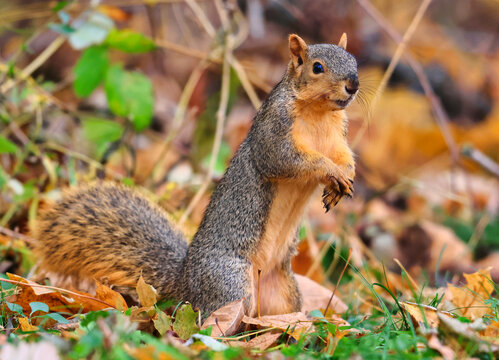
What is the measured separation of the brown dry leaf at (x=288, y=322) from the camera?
1853mm

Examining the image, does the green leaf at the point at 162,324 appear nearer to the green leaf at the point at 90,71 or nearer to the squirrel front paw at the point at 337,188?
the squirrel front paw at the point at 337,188

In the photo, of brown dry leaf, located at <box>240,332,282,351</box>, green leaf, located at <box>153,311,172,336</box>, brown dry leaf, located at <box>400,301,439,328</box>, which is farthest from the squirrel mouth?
green leaf, located at <box>153,311,172,336</box>

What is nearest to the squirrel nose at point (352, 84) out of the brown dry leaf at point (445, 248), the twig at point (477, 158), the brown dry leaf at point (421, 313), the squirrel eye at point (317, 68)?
the squirrel eye at point (317, 68)

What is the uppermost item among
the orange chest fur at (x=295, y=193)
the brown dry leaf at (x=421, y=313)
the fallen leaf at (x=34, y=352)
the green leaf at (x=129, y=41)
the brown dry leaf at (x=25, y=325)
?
the green leaf at (x=129, y=41)

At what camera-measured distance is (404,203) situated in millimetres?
4793

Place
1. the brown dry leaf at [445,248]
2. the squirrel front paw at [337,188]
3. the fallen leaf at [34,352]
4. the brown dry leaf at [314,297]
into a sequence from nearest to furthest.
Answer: the fallen leaf at [34,352]
the squirrel front paw at [337,188]
the brown dry leaf at [314,297]
the brown dry leaf at [445,248]

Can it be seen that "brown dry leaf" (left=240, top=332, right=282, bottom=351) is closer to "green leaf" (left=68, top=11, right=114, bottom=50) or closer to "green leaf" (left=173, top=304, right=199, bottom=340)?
"green leaf" (left=173, top=304, right=199, bottom=340)

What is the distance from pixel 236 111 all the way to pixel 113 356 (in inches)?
163

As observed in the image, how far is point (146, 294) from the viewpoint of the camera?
2090mm

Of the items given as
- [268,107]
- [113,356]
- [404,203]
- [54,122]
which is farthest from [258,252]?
[404,203]

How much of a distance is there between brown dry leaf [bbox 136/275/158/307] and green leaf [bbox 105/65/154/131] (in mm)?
1477

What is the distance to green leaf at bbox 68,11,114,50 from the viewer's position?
318 centimetres

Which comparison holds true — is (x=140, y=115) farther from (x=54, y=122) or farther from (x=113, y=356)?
(x=113, y=356)

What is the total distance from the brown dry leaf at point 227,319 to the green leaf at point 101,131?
1687 millimetres
